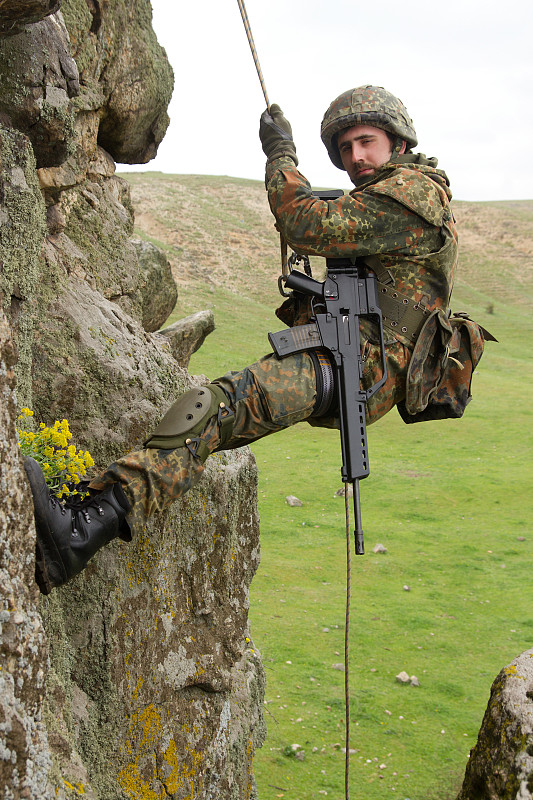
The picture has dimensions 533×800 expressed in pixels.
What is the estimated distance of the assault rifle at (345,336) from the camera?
18.0 ft

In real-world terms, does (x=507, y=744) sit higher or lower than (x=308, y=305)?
lower

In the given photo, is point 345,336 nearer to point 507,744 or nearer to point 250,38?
point 250,38

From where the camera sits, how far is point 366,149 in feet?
21.0

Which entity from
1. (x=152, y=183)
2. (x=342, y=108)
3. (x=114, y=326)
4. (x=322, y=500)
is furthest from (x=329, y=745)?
(x=152, y=183)

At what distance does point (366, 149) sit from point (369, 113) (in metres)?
0.29

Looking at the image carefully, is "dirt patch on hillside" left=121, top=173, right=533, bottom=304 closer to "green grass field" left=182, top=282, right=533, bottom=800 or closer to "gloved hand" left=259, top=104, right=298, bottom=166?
"green grass field" left=182, top=282, right=533, bottom=800

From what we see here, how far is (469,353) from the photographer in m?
6.39

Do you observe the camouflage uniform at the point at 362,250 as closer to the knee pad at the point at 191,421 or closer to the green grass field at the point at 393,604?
the knee pad at the point at 191,421

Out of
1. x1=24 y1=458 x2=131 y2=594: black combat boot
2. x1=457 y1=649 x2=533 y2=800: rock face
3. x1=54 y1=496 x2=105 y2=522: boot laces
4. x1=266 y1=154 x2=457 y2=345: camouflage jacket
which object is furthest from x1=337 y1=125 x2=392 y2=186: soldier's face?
x1=457 y1=649 x2=533 y2=800: rock face

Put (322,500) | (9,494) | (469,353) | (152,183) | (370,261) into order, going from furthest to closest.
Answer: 1. (152,183)
2. (322,500)
3. (469,353)
4. (370,261)
5. (9,494)

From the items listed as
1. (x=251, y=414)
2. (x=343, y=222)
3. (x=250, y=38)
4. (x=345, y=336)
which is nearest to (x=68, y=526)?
(x=251, y=414)

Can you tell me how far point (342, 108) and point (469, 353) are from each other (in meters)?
2.21

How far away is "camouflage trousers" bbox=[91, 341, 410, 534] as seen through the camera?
4.60 meters

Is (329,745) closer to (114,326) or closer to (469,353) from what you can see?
(469,353)
